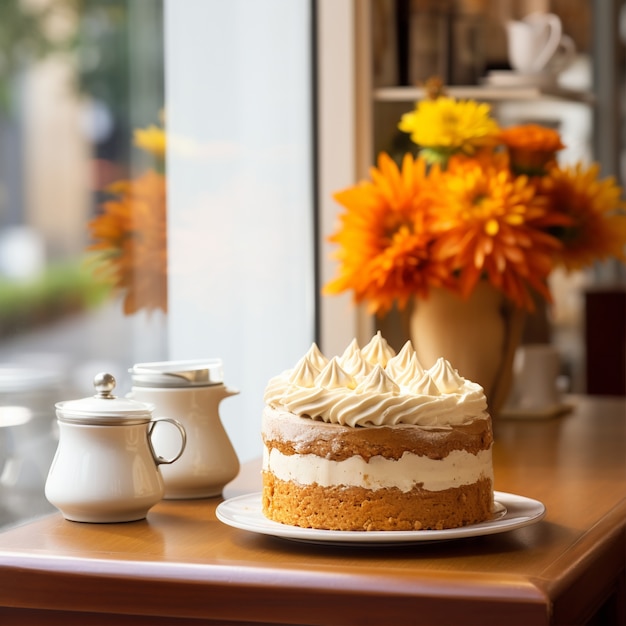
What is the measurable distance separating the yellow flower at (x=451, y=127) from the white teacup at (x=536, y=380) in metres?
0.45

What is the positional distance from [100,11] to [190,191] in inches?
14.1

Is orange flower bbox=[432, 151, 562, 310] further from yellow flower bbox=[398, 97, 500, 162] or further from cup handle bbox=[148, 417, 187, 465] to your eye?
cup handle bbox=[148, 417, 187, 465]

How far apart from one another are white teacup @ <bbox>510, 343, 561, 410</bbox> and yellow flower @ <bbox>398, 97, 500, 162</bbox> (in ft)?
1.48

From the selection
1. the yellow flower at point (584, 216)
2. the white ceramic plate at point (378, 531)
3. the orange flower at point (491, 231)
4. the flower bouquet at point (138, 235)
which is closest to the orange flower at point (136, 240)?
the flower bouquet at point (138, 235)

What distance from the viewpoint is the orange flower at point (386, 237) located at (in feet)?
5.90

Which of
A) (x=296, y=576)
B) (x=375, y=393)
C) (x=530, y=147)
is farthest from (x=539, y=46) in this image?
(x=296, y=576)

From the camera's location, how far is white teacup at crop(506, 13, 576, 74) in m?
2.19

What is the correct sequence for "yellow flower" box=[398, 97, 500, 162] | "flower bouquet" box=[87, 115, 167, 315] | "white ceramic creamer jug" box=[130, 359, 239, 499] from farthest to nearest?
"yellow flower" box=[398, 97, 500, 162], "flower bouquet" box=[87, 115, 167, 315], "white ceramic creamer jug" box=[130, 359, 239, 499]

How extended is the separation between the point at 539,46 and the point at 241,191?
0.66 meters

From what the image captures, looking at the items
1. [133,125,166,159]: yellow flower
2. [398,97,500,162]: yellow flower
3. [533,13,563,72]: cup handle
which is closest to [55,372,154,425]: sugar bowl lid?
[133,125,166,159]: yellow flower

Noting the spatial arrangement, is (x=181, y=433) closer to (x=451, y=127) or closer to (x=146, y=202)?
(x=146, y=202)

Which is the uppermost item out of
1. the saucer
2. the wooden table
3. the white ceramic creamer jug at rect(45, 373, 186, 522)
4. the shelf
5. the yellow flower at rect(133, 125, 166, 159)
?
the saucer

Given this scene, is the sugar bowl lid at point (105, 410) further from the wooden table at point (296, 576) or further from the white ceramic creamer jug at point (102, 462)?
the wooden table at point (296, 576)

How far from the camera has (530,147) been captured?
192 cm
